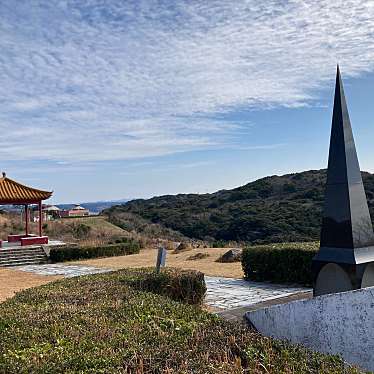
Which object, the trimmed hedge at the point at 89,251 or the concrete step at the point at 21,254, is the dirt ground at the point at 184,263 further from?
the concrete step at the point at 21,254

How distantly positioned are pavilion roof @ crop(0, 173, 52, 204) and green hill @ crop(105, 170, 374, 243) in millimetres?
11339

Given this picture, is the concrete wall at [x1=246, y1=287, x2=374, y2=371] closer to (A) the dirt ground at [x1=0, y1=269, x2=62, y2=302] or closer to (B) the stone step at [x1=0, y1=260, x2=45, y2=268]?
(A) the dirt ground at [x1=0, y1=269, x2=62, y2=302]

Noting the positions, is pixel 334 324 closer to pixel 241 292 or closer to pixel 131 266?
pixel 241 292

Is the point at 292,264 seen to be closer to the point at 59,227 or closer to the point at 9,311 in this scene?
the point at 9,311

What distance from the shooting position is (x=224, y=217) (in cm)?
3972

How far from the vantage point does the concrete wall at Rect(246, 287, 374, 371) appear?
3.57m

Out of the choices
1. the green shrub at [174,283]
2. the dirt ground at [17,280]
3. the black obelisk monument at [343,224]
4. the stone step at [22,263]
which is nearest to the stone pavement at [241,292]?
the green shrub at [174,283]

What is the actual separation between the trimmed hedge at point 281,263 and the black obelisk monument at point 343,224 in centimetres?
360

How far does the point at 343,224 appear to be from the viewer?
555cm

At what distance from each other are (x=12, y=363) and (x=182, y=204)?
5151 cm

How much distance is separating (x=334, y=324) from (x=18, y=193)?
1738 cm

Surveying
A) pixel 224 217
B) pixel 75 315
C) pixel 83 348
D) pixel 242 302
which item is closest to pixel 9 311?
pixel 75 315

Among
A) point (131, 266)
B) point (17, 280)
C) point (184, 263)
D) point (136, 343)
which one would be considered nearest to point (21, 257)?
point (17, 280)

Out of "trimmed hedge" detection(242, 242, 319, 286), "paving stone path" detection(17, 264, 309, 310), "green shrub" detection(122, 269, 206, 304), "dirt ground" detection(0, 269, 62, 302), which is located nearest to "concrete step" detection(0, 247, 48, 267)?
"dirt ground" detection(0, 269, 62, 302)
